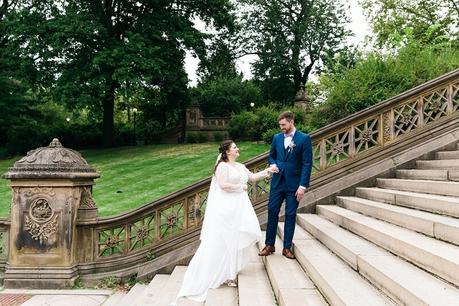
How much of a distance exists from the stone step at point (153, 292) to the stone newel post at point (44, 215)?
57.4 inches

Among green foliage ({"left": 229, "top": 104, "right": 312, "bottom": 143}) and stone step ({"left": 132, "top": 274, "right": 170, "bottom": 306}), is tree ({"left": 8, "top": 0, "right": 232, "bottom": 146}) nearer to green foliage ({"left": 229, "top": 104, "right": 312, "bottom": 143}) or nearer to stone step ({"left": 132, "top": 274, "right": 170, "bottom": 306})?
green foliage ({"left": 229, "top": 104, "right": 312, "bottom": 143})

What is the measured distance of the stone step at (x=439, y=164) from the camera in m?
6.55

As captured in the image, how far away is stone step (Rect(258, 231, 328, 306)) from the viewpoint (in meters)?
4.07

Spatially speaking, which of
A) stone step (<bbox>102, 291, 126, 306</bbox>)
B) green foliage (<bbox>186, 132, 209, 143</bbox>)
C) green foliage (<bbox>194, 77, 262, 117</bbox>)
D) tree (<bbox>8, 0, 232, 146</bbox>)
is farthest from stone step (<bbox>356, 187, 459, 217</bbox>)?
green foliage (<bbox>194, 77, 262, 117</bbox>)

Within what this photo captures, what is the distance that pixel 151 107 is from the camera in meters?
35.5

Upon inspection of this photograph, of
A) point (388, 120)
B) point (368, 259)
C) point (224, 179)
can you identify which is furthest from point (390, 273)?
point (388, 120)

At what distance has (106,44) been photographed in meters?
24.0

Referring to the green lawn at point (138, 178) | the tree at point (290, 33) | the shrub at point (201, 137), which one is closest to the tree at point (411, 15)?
the tree at point (290, 33)

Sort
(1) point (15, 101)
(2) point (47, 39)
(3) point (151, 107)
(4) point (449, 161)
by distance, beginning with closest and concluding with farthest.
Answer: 1. (4) point (449, 161)
2. (2) point (47, 39)
3. (1) point (15, 101)
4. (3) point (151, 107)

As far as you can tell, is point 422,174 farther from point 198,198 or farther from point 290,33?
point 290,33

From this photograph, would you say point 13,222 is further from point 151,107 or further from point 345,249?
point 151,107

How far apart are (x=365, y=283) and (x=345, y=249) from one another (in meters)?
0.82

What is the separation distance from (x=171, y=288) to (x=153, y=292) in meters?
0.26

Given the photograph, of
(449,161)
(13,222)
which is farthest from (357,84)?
(13,222)
